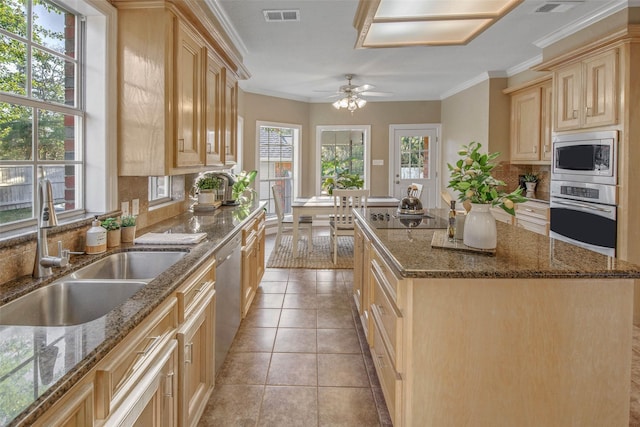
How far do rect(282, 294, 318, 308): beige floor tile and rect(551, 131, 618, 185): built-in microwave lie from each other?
8.72 ft

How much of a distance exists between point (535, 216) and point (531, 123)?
1277mm

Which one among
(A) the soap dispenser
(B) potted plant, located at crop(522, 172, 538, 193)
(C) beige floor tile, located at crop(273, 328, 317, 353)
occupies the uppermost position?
(B) potted plant, located at crop(522, 172, 538, 193)

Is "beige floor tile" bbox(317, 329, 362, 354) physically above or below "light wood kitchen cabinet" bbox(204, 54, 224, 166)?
below

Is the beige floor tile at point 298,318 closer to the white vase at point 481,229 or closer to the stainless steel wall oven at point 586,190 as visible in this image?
the white vase at point 481,229

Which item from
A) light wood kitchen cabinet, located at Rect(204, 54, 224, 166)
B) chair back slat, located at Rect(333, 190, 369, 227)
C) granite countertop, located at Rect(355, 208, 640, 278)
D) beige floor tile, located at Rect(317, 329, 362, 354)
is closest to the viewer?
granite countertop, located at Rect(355, 208, 640, 278)

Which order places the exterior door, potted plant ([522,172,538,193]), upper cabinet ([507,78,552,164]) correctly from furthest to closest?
the exterior door
potted plant ([522,172,538,193])
upper cabinet ([507,78,552,164])

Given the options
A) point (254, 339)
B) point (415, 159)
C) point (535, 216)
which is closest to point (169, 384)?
point (254, 339)

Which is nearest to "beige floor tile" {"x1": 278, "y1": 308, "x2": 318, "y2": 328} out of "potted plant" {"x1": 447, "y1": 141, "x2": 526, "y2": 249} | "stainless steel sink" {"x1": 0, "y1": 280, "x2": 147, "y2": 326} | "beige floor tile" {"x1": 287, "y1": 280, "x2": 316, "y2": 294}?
"beige floor tile" {"x1": 287, "y1": 280, "x2": 316, "y2": 294}

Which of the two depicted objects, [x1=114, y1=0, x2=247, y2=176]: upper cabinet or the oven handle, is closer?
[x1=114, y1=0, x2=247, y2=176]: upper cabinet

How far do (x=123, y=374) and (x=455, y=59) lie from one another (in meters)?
5.19

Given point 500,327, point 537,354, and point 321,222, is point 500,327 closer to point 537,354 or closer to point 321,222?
point 537,354

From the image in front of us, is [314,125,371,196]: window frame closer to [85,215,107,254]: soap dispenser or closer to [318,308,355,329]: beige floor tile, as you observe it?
[318,308,355,329]: beige floor tile

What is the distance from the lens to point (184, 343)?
172 centimetres

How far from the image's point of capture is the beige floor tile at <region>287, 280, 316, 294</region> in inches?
170
